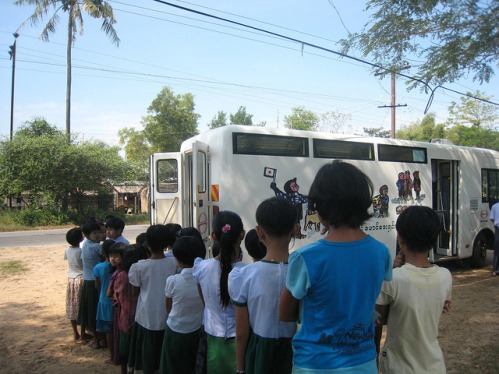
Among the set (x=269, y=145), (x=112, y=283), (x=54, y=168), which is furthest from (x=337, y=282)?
(x=54, y=168)

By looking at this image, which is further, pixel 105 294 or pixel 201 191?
pixel 201 191

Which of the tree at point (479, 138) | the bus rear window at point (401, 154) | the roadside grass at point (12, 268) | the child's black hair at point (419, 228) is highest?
the tree at point (479, 138)

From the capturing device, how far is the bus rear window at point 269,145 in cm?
630

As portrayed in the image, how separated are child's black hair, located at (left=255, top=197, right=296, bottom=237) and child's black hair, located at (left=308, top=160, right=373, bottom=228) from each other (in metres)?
0.40

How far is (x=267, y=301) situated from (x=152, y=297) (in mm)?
1538

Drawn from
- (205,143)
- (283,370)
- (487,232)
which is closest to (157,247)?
(283,370)

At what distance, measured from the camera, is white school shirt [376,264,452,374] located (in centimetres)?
202

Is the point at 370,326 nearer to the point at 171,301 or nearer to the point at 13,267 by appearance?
the point at 171,301

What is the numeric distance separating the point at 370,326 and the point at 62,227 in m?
20.6

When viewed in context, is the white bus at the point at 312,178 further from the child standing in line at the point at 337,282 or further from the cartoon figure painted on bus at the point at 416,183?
the child standing in line at the point at 337,282

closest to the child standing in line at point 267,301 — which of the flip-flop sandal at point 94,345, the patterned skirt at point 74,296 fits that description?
the flip-flop sandal at point 94,345

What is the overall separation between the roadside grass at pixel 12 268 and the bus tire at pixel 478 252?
33.0 feet

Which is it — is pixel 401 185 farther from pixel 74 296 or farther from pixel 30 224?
pixel 30 224

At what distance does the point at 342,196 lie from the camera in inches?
64.6
